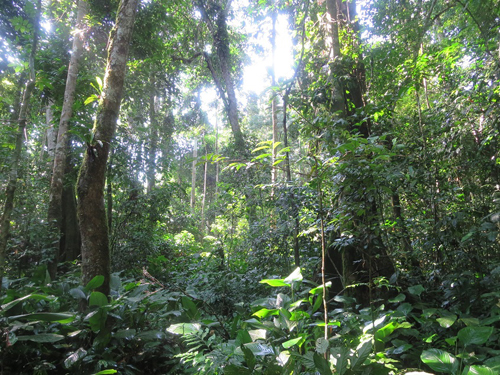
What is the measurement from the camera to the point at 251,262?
5.31 m

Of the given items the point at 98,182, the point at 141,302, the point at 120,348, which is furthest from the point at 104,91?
the point at 120,348

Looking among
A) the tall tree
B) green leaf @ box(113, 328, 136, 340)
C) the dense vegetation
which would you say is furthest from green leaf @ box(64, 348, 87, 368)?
the tall tree

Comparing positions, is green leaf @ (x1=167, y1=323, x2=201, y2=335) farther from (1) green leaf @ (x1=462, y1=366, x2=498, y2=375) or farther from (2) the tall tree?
(2) the tall tree

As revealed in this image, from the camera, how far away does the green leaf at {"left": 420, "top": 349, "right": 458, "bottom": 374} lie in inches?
52.2

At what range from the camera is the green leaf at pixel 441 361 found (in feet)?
4.35

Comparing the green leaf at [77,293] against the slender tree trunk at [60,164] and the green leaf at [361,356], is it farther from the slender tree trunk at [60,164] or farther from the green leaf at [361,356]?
the slender tree trunk at [60,164]

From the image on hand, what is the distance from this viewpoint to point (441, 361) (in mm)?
1357

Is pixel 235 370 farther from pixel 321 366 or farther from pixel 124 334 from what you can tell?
pixel 124 334

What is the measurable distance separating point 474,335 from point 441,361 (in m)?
0.27

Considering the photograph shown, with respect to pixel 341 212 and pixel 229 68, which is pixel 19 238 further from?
pixel 229 68

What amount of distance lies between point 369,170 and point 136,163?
17.2 ft

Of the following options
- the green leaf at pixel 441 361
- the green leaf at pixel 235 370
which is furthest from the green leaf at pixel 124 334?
the green leaf at pixel 441 361

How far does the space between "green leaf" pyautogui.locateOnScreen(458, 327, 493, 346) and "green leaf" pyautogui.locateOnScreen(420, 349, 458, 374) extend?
0.52 ft

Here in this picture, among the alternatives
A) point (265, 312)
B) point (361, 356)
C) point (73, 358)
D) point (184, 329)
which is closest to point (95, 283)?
point (73, 358)
